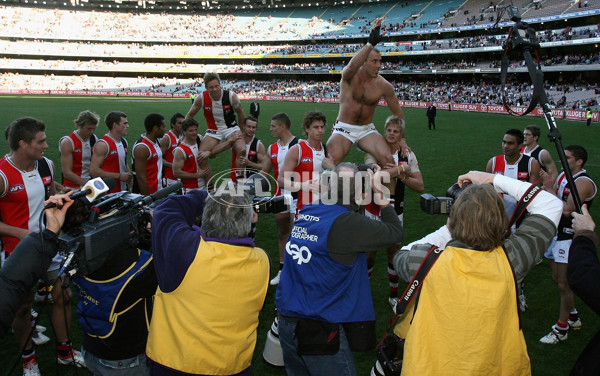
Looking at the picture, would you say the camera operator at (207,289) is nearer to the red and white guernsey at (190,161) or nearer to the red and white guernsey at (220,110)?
the red and white guernsey at (190,161)

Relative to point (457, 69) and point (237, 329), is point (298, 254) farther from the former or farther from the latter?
point (457, 69)

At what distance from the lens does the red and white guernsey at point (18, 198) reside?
14.4 ft

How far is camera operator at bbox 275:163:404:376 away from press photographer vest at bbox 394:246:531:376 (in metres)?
0.51

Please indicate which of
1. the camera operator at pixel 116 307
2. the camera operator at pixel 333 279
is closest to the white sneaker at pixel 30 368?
the camera operator at pixel 116 307

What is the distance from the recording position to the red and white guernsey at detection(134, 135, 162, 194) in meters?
6.91

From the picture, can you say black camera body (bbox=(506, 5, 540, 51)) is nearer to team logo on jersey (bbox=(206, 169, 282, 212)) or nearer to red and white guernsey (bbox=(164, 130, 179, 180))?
team logo on jersey (bbox=(206, 169, 282, 212))

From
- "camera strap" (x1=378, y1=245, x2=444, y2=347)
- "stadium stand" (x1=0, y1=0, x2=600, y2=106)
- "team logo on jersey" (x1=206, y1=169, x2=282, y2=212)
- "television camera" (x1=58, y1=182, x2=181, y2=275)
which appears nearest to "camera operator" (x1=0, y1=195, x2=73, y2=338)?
"television camera" (x1=58, y1=182, x2=181, y2=275)

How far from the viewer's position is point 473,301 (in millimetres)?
2129

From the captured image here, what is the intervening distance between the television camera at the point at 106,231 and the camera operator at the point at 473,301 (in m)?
1.86

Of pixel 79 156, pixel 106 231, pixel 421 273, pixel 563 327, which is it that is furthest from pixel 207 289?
pixel 79 156

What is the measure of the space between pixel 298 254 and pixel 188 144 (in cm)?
515

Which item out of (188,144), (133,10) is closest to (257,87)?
(133,10)

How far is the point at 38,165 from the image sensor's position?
15.8 ft

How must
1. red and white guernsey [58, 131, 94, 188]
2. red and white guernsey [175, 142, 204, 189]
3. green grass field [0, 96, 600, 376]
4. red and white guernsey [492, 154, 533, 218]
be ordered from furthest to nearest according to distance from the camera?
red and white guernsey [175, 142, 204, 189]
red and white guernsey [58, 131, 94, 188]
red and white guernsey [492, 154, 533, 218]
green grass field [0, 96, 600, 376]
